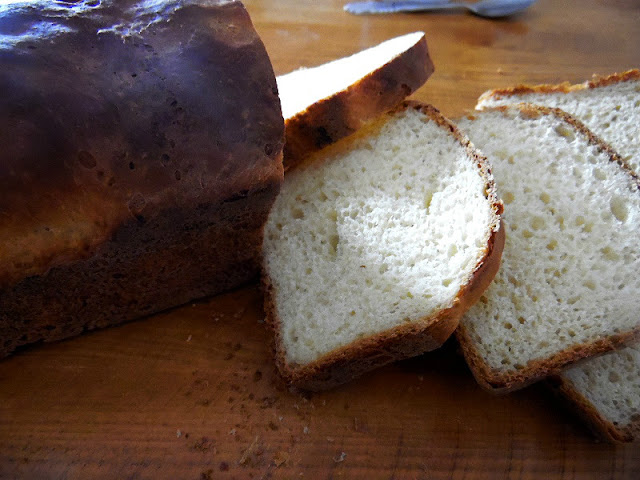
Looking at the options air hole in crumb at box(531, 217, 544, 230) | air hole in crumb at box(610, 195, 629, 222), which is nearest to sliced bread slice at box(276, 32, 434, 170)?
air hole in crumb at box(531, 217, 544, 230)

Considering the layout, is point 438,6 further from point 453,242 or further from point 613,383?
point 613,383

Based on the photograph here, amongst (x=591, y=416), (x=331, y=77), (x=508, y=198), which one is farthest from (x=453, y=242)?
(x=331, y=77)

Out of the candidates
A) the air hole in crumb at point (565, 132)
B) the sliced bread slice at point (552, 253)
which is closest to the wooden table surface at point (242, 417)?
the sliced bread slice at point (552, 253)

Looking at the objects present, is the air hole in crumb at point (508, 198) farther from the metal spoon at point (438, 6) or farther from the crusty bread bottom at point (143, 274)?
the metal spoon at point (438, 6)

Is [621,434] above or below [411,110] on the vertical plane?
below

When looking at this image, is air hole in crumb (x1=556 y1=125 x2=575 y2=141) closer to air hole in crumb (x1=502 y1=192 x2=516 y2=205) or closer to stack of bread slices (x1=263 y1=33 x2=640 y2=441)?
stack of bread slices (x1=263 y1=33 x2=640 y2=441)

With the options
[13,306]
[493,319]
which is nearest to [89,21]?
[13,306]

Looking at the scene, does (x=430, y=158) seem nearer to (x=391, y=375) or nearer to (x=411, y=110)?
(x=411, y=110)
